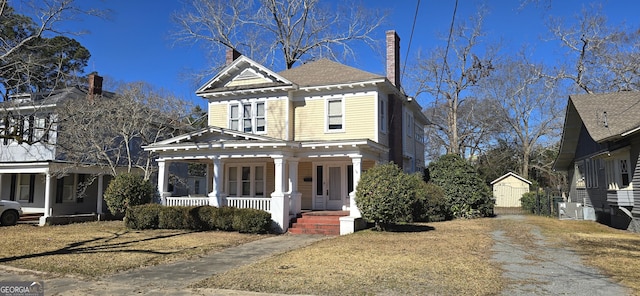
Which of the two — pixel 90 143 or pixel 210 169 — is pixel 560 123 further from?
pixel 90 143

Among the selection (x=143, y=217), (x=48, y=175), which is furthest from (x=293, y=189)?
(x=48, y=175)

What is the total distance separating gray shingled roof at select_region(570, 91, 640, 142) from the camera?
18.3 m

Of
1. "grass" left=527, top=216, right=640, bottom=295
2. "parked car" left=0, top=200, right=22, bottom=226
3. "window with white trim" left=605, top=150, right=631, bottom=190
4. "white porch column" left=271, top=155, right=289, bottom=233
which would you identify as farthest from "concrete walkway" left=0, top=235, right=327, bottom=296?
"window with white trim" left=605, top=150, right=631, bottom=190

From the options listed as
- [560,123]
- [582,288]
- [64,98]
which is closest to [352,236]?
[582,288]

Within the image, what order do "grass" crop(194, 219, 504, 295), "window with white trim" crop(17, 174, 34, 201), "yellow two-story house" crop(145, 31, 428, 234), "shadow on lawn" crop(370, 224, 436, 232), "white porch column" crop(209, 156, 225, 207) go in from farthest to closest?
"window with white trim" crop(17, 174, 34, 201)
"white porch column" crop(209, 156, 225, 207)
"yellow two-story house" crop(145, 31, 428, 234)
"shadow on lawn" crop(370, 224, 436, 232)
"grass" crop(194, 219, 504, 295)

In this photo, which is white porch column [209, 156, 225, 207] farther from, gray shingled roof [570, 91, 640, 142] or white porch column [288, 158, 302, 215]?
gray shingled roof [570, 91, 640, 142]

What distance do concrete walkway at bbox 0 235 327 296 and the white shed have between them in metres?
34.0

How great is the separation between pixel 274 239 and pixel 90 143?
41.4 feet

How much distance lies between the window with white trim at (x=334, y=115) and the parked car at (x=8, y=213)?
1436cm

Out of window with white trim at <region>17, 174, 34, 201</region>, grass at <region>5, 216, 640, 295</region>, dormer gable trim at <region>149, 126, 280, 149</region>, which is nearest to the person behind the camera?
grass at <region>5, 216, 640, 295</region>

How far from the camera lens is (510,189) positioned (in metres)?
40.6

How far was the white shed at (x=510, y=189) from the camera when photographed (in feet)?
131

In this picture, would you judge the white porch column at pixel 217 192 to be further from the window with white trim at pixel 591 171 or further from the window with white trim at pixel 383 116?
the window with white trim at pixel 591 171

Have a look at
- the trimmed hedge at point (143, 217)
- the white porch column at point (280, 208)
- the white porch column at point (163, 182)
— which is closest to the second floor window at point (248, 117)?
the white porch column at point (163, 182)
